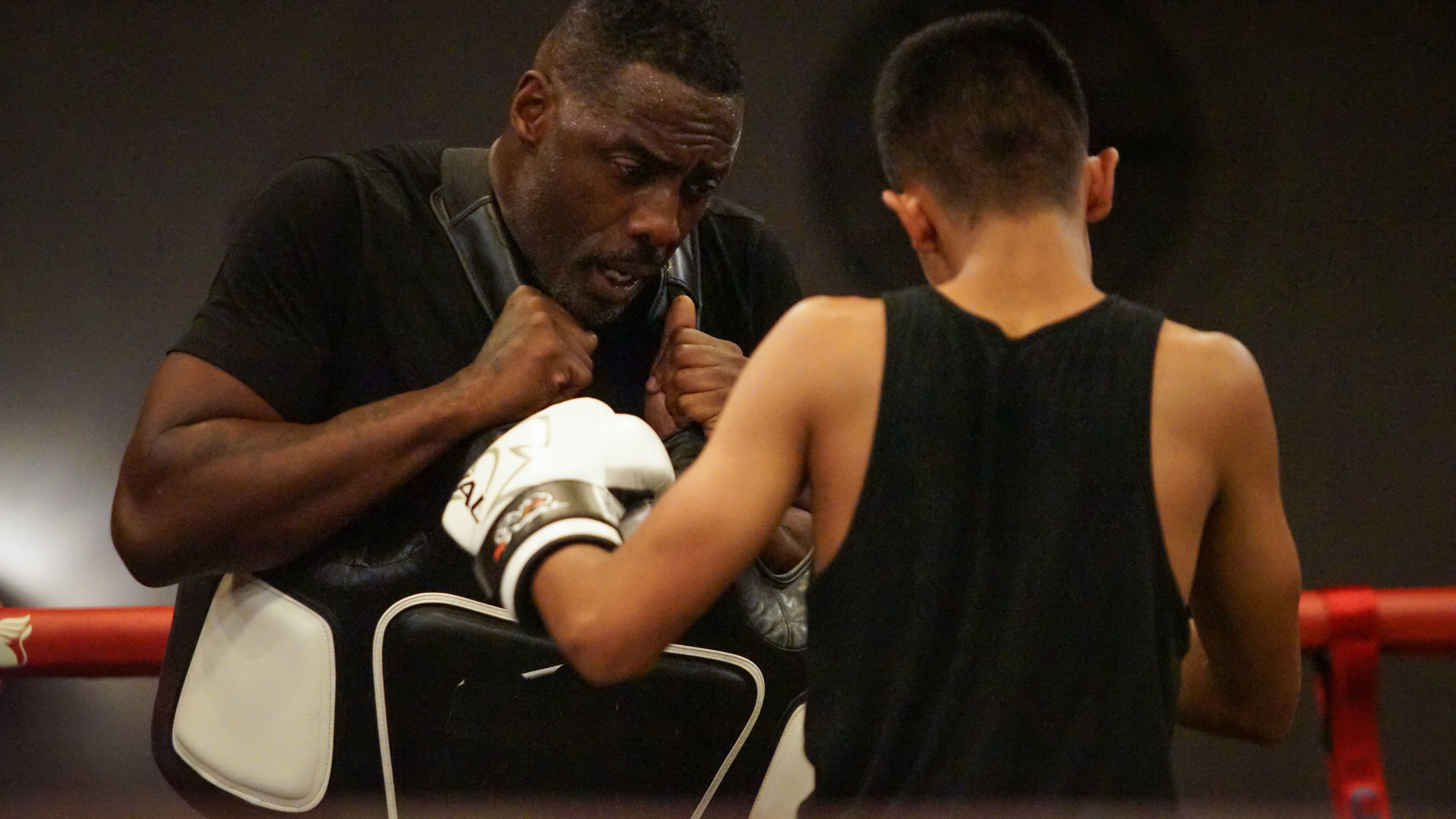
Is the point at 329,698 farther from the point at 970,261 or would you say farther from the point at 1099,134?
the point at 1099,134

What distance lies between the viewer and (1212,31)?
2127 mm

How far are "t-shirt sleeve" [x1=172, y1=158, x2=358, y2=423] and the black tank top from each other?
0.64 m

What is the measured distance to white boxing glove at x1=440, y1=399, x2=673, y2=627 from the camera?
0.86 m

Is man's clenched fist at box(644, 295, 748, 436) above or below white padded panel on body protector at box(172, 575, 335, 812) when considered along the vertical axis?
above

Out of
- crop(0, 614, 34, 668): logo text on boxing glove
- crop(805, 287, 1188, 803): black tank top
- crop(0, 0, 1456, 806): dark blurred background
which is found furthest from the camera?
crop(0, 0, 1456, 806): dark blurred background

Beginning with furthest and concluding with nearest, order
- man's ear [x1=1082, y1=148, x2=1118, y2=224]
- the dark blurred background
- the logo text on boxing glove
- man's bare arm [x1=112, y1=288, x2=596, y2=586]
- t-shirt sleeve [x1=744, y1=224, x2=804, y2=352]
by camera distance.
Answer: the dark blurred background < the logo text on boxing glove < t-shirt sleeve [x1=744, y1=224, x2=804, y2=352] < man's bare arm [x1=112, y1=288, x2=596, y2=586] < man's ear [x1=1082, y1=148, x2=1118, y2=224]

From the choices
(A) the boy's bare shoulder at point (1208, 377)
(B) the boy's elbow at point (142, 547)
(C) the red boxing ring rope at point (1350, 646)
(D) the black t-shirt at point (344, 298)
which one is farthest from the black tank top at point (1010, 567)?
(C) the red boxing ring rope at point (1350, 646)

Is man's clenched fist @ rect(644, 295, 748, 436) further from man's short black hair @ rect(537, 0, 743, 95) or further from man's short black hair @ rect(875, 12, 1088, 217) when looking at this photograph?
man's short black hair @ rect(875, 12, 1088, 217)

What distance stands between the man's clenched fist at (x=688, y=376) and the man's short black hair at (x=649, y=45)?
0.24 meters

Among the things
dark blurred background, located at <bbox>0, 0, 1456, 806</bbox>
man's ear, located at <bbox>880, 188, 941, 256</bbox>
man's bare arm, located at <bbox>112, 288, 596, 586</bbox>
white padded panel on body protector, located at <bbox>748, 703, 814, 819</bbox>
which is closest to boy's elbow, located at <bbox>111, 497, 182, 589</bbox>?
man's bare arm, located at <bbox>112, 288, 596, 586</bbox>

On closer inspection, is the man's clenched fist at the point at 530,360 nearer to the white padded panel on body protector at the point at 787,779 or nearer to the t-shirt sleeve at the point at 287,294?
the t-shirt sleeve at the point at 287,294

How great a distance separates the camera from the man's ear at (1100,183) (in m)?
0.92

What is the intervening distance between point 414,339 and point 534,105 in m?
0.29

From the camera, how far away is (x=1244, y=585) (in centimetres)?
88
